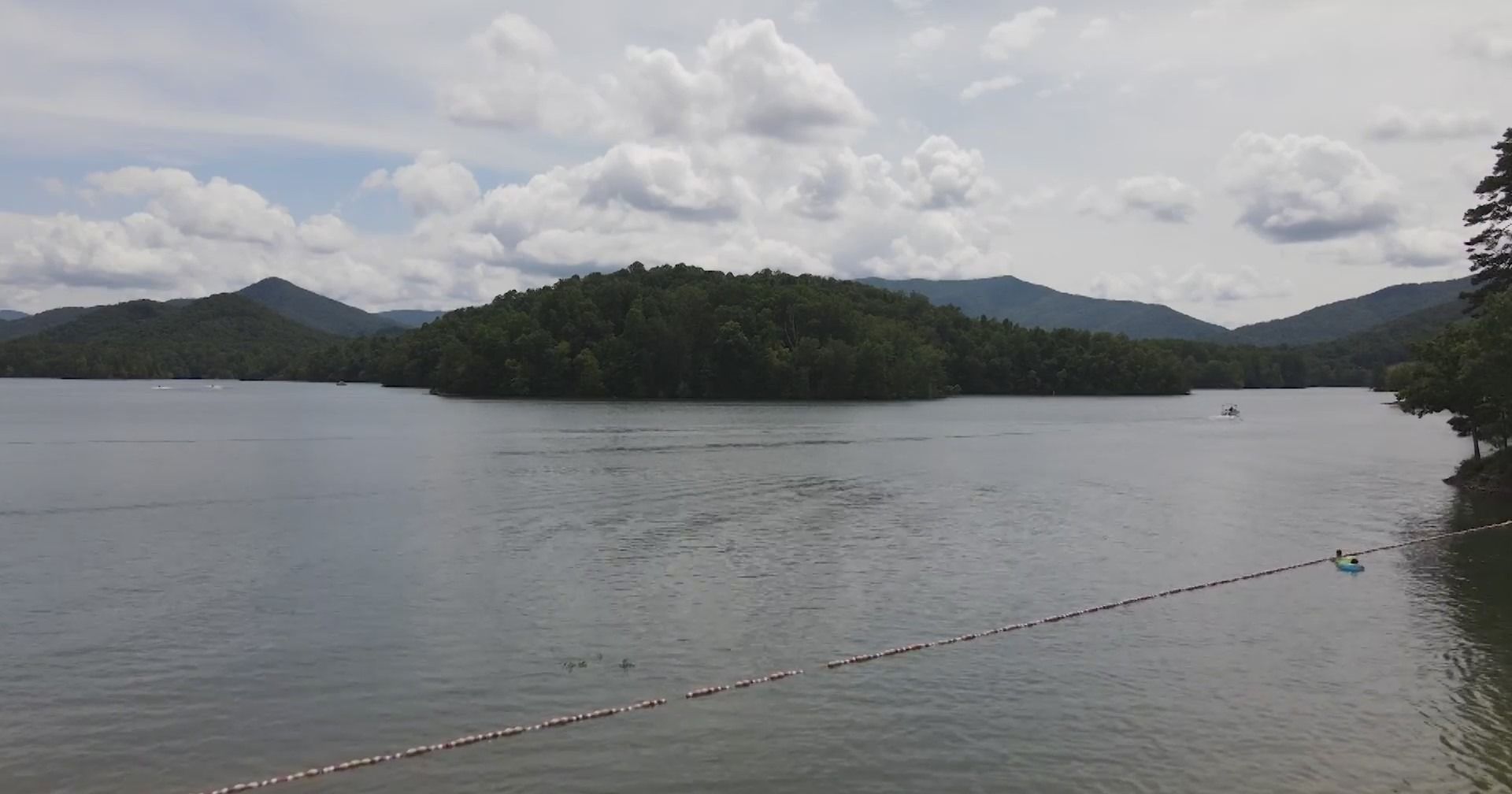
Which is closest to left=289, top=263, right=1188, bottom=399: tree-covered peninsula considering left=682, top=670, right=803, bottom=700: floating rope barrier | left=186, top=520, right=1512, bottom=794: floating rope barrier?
left=186, top=520, right=1512, bottom=794: floating rope barrier

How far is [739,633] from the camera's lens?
2019 centimetres

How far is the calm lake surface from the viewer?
45.1ft

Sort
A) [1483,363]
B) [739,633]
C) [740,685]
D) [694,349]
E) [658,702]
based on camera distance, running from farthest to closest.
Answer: [694,349], [1483,363], [739,633], [740,685], [658,702]

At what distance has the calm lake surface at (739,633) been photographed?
1374 cm

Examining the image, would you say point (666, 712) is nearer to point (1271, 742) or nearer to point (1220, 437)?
point (1271, 742)

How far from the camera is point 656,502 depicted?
132 feet

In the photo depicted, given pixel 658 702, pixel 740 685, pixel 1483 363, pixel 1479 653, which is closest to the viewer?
pixel 658 702

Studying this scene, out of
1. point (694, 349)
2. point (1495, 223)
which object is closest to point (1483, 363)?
point (1495, 223)

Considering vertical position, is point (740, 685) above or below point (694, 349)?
below

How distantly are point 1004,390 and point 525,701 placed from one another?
187m

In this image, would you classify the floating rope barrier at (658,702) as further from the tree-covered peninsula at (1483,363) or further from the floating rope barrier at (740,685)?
the tree-covered peninsula at (1483,363)

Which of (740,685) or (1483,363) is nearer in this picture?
(740,685)

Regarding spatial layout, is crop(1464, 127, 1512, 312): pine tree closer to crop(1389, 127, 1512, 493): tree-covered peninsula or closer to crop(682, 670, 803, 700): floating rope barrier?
crop(1389, 127, 1512, 493): tree-covered peninsula

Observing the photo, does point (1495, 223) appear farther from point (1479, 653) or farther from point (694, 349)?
point (694, 349)
